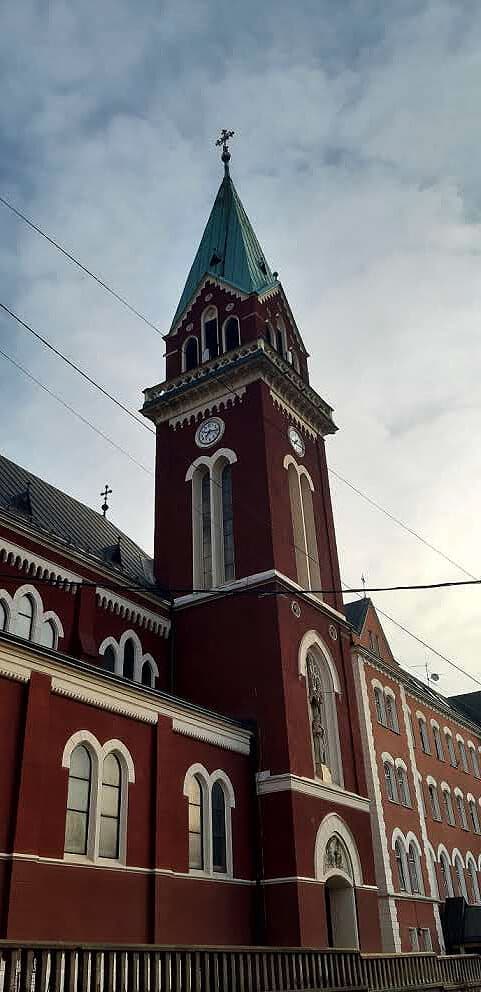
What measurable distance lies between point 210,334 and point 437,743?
2329 centimetres

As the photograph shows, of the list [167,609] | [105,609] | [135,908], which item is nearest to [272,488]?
[167,609]

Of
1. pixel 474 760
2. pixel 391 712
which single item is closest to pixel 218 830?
pixel 391 712

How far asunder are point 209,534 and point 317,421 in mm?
7202

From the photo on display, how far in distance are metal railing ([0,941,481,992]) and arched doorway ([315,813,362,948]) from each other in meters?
3.60

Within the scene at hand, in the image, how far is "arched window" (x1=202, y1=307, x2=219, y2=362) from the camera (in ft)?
105

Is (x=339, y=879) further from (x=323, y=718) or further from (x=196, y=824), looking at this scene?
(x=196, y=824)

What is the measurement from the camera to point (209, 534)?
2884cm

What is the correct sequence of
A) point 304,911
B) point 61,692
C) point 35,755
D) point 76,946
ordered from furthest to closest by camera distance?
point 304,911 < point 61,692 < point 35,755 < point 76,946

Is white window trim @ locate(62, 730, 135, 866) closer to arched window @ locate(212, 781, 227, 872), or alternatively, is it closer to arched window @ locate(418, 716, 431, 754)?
arched window @ locate(212, 781, 227, 872)

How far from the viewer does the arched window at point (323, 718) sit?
2548 centimetres

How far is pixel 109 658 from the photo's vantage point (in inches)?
955

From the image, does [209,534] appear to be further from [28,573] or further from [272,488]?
[28,573]

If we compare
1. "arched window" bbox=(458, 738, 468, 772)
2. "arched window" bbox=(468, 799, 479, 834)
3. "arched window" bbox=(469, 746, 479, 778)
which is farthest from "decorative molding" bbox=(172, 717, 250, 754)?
"arched window" bbox=(469, 746, 479, 778)

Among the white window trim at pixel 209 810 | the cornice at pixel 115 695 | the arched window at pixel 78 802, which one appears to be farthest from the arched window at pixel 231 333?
the arched window at pixel 78 802
